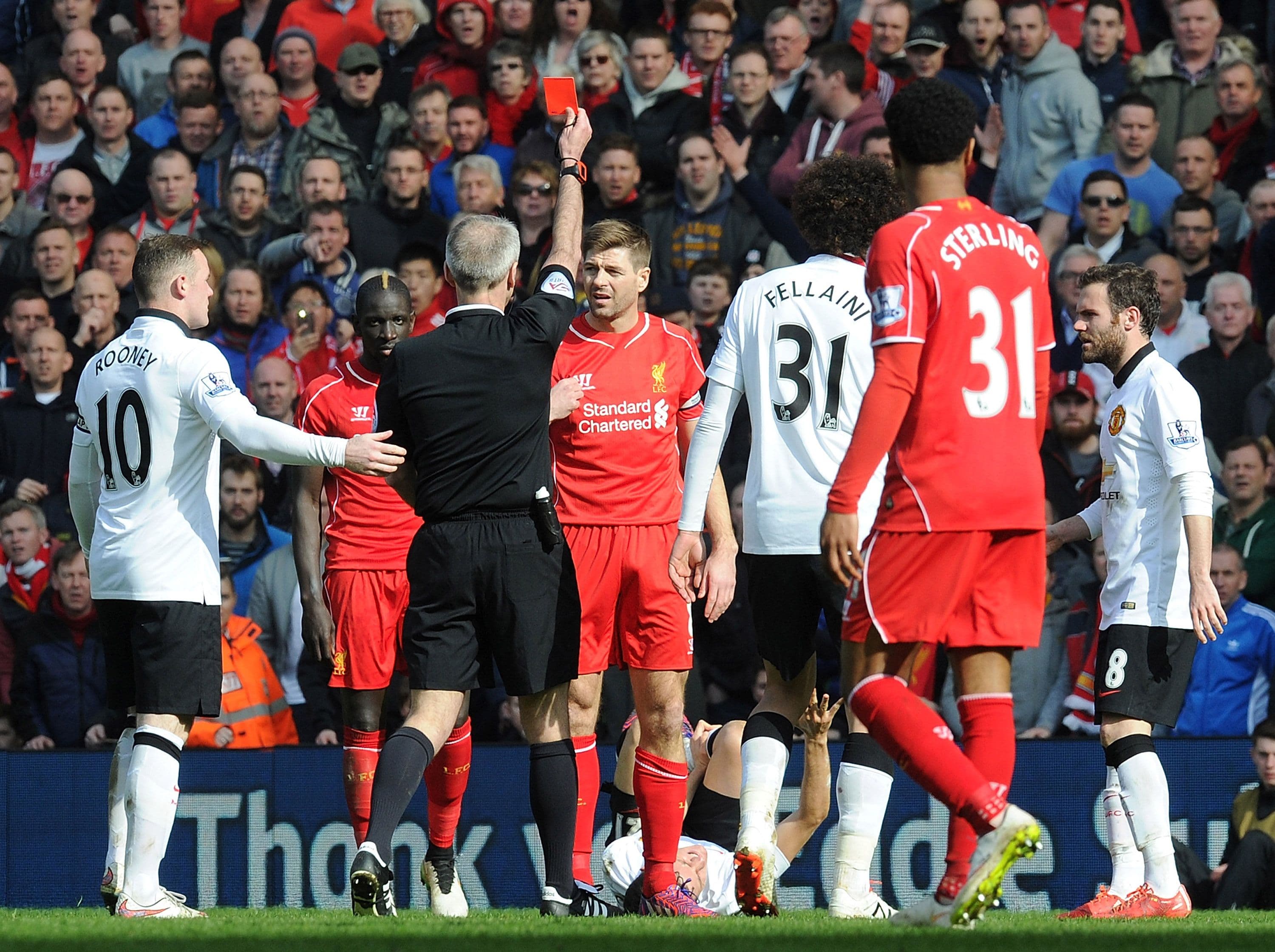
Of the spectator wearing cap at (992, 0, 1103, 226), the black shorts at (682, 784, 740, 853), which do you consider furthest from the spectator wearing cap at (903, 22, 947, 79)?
the black shorts at (682, 784, 740, 853)

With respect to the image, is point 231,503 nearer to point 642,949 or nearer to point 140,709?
point 140,709

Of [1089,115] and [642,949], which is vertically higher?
[1089,115]

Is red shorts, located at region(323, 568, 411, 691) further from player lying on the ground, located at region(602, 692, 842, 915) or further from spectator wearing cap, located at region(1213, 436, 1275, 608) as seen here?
spectator wearing cap, located at region(1213, 436, 1275, 608)

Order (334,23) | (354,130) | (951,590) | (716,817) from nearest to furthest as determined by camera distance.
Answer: (951,590) < (716,817) < (354,130) < (334,23)

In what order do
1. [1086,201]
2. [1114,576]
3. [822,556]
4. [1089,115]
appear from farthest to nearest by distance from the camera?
1. [1089,115]
2. [1086,201]
3. [1114,576]
4. [822,556]

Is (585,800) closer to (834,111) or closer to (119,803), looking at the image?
(119,803)

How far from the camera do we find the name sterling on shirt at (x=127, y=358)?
6.72 m

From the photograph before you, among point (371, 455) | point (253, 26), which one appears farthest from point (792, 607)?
point (253, 26)

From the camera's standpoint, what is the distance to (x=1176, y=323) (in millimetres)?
11133

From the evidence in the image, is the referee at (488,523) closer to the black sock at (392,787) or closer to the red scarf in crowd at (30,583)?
the black sock at (392,787)

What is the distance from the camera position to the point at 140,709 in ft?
21.8

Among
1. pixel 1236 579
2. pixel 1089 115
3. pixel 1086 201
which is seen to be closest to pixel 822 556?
pixel 1236 579

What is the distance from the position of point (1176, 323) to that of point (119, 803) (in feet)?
23.5

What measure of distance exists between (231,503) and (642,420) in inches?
185
